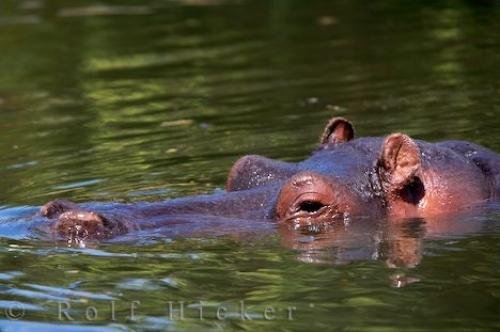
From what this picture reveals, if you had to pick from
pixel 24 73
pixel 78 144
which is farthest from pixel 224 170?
pixel 24 73

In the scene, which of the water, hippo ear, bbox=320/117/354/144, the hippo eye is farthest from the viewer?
hippo ear, bbox=320/117/354/144

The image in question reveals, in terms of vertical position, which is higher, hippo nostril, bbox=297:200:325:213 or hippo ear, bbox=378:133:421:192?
hippo ear, bbox=378:133:421:192

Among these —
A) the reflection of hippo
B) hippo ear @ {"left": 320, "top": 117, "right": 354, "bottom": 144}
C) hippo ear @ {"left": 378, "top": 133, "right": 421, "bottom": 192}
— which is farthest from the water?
hippo ear @ {"left": 320, "top": 117, "right": 354, "bottom": 144}

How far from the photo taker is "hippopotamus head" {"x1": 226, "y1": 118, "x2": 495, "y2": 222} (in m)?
8.14

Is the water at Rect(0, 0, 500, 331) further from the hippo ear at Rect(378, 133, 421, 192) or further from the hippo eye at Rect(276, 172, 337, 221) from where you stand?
the hippo ear at Rect(378, 133, 421, 192)

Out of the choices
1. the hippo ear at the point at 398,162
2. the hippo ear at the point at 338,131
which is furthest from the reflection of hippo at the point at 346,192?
the hippo ear at the point at 338,131

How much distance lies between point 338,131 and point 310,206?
1.06m

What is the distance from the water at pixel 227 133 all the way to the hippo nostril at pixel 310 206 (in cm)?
20

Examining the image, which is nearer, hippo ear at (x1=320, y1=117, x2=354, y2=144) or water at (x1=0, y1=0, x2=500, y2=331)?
water at (x1=0, y1=0, x2=500, y2=331)

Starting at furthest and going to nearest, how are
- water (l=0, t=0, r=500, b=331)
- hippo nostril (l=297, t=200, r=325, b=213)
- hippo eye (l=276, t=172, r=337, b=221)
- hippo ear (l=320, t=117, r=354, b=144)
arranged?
hippo ear (l=320, t=117, r=354, b=144)
hippo nostril (l=297, t=200, r=325, b=213)
hippo eye (l=276, t=172, r=337, b=221)
water (l=0, t=0, r=500, b=331)

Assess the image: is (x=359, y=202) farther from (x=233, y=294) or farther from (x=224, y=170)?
(x=224, y=170)

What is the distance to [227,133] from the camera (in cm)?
1271

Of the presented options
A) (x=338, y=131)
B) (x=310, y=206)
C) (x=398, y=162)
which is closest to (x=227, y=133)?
(x=338, y=131)

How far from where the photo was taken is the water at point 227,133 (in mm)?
6836
